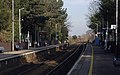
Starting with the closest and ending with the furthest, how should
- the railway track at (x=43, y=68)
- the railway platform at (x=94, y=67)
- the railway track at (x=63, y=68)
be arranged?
the railway platform at (x=94, y=67) < the railway track at (x=63, y=68) < the railway track at (x=43, y=68)

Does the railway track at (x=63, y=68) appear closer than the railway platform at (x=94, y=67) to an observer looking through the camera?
No

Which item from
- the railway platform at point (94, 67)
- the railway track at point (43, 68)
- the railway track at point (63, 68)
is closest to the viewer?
the railway platform at point (94, 67)

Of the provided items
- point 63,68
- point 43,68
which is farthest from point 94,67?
point 43,68

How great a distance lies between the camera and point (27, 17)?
95.4 m

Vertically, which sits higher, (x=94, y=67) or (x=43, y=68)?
(x=94, y=67)

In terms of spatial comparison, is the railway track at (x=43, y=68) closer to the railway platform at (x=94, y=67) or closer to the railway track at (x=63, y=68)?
the railway track at (x=63, y=68)

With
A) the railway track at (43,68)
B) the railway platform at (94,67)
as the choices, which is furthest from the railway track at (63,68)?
the railway platform at (94,67)

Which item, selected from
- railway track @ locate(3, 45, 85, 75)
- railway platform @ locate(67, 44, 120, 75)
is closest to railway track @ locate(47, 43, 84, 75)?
Answer: railway track @ locate(3, 45, 85, 75)

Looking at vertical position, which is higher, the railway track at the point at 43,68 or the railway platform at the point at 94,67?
the railway platform at the point at 94,67

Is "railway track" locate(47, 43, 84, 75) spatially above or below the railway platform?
below

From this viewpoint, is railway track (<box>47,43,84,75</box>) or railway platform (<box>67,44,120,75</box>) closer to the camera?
railway platform (<box>67,44,120,75</box>)

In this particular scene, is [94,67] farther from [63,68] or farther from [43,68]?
[43,68]

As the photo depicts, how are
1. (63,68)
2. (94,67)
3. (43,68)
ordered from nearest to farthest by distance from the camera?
1. (94,67)
2. (63,68)
3. (43,68)

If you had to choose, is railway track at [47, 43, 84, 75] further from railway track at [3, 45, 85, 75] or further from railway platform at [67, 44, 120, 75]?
railway platform at [67, 44, 120, 75]
